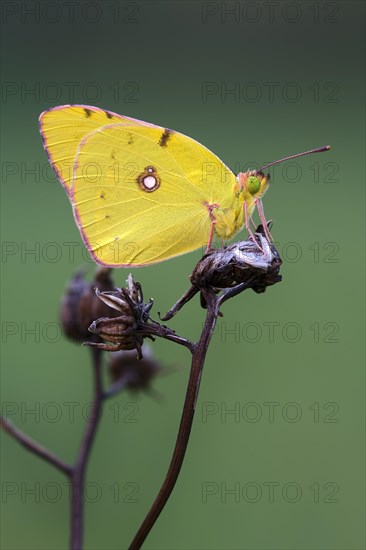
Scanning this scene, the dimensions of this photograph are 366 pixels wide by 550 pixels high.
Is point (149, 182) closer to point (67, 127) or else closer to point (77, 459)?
point (67, 127)

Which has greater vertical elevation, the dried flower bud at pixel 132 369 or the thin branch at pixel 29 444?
the dried flower bud at pixel 132 369

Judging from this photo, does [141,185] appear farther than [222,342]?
No

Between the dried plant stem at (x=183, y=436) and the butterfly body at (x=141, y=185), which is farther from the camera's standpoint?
the butterfly body at (x=141, y=185)

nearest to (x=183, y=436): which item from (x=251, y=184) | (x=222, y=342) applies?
(x=251, y=184)

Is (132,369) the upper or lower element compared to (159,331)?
lower

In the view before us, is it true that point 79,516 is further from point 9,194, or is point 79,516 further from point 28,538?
point 9,194

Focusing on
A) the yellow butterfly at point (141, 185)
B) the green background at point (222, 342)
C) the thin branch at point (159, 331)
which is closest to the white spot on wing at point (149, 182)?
the yellow butterfly at point (141, 185)

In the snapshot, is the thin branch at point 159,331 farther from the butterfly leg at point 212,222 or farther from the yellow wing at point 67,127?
the yellow wing at point 67,127
